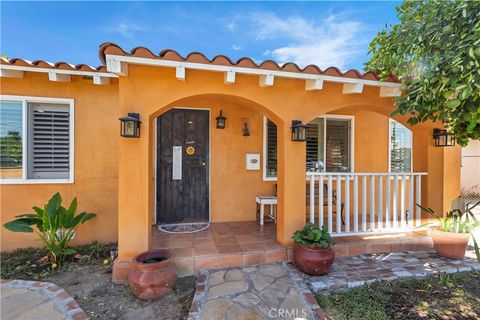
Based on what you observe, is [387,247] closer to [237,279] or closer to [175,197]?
[237,279]

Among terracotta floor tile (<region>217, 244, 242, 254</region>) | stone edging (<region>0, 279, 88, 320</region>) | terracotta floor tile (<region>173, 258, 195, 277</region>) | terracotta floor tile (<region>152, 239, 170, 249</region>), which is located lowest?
stone edging (<region>0, 279, 88, 320</region>)

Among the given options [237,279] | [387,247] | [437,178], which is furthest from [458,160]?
[237,279]

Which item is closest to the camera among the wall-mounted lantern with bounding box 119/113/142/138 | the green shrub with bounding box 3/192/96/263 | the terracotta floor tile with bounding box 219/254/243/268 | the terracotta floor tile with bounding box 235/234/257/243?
the wall-mounted lantern with bounding box 119/113/142/138

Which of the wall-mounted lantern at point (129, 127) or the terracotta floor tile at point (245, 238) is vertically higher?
the wall-mounted lantern at point (129, 127)

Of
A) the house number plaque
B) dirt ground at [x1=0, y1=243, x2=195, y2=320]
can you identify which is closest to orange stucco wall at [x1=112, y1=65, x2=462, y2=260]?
dirt ground at [x1=0, y1=243, x2=195, y2=320]

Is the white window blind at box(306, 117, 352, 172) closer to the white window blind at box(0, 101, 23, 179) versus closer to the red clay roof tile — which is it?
the red clay roof tile

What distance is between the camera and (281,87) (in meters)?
3.50

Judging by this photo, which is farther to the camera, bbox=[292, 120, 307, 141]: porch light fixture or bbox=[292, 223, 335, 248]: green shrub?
bbox=[292, 120, 307, 141]: porch light fixture

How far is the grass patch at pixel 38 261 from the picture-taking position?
10.5 feet

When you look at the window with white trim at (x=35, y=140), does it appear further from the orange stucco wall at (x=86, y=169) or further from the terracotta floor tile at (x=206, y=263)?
the terracotta floor tile at (x=206, y=263)

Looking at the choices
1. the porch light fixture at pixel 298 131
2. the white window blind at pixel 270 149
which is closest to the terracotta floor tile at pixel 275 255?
the porch light fixture at pixel 298 131

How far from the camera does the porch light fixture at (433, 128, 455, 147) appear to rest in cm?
412
